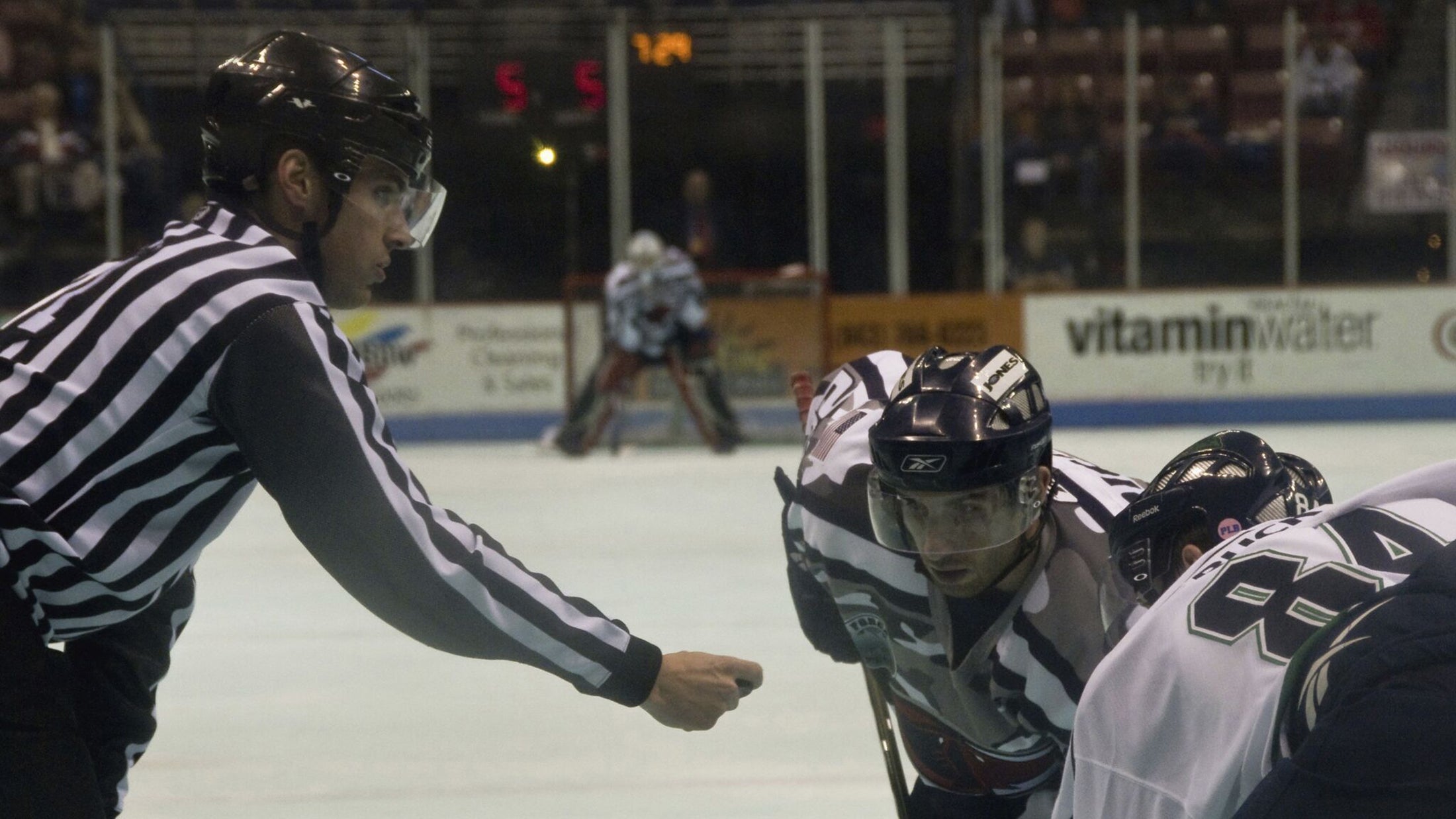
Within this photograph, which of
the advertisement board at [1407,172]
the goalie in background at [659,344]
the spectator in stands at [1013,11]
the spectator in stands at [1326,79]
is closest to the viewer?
the goalie in background at [659,344]

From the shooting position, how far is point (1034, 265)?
11.0 m

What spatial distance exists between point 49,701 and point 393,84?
0.69 m

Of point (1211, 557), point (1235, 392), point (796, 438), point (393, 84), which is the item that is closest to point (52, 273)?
point (796, 438)

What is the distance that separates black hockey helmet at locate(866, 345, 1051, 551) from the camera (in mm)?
1704

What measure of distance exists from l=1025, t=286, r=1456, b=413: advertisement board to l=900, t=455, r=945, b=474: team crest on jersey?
9.43 meters

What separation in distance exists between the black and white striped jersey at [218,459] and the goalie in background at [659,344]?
8.32 metres

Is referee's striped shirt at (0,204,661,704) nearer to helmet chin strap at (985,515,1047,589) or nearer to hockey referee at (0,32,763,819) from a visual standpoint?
hockey referee at (0,32,763,819)

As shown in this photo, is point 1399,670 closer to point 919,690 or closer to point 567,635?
point 567,635

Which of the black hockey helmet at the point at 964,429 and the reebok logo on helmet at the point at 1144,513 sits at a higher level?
the black hockey helmet at the point at 964,429

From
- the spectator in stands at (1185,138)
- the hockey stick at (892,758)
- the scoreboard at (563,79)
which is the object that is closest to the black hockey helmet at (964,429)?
the hockey stick at (892,758)

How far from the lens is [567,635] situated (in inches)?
63.0

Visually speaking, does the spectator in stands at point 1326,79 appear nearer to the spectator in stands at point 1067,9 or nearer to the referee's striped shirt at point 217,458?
the spectator in stands at point 1067,9

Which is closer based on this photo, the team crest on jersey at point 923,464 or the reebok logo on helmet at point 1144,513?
the reebok logo on helmet at point 1144,513

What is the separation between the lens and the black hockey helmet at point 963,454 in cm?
170
